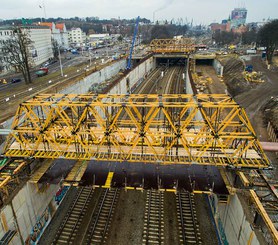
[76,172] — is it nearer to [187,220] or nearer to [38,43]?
[187,220]

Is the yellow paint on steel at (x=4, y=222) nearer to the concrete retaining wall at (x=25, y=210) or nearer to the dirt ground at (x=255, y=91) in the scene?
the concrete retaining wall at (x=25, y=210)

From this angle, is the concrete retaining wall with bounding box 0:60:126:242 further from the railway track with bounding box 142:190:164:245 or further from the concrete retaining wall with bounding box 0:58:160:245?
the railway track with bounding box 142:190:164:245

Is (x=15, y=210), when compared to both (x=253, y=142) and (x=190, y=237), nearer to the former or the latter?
(x=190, y=237)

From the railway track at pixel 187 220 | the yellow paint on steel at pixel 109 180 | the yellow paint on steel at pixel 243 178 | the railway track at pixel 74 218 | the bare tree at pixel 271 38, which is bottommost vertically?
the railway track at pixel 74 218

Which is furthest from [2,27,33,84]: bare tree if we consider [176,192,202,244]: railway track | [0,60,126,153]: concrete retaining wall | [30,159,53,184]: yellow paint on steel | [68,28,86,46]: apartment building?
[68,28,86,46]: apartment building

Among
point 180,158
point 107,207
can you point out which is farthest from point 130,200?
point 180,158

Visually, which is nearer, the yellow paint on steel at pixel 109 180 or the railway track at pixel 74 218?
the yellow paint on steel at pixel 109 180

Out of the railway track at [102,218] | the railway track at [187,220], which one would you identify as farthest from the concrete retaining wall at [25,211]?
the railway track at [187,220]
